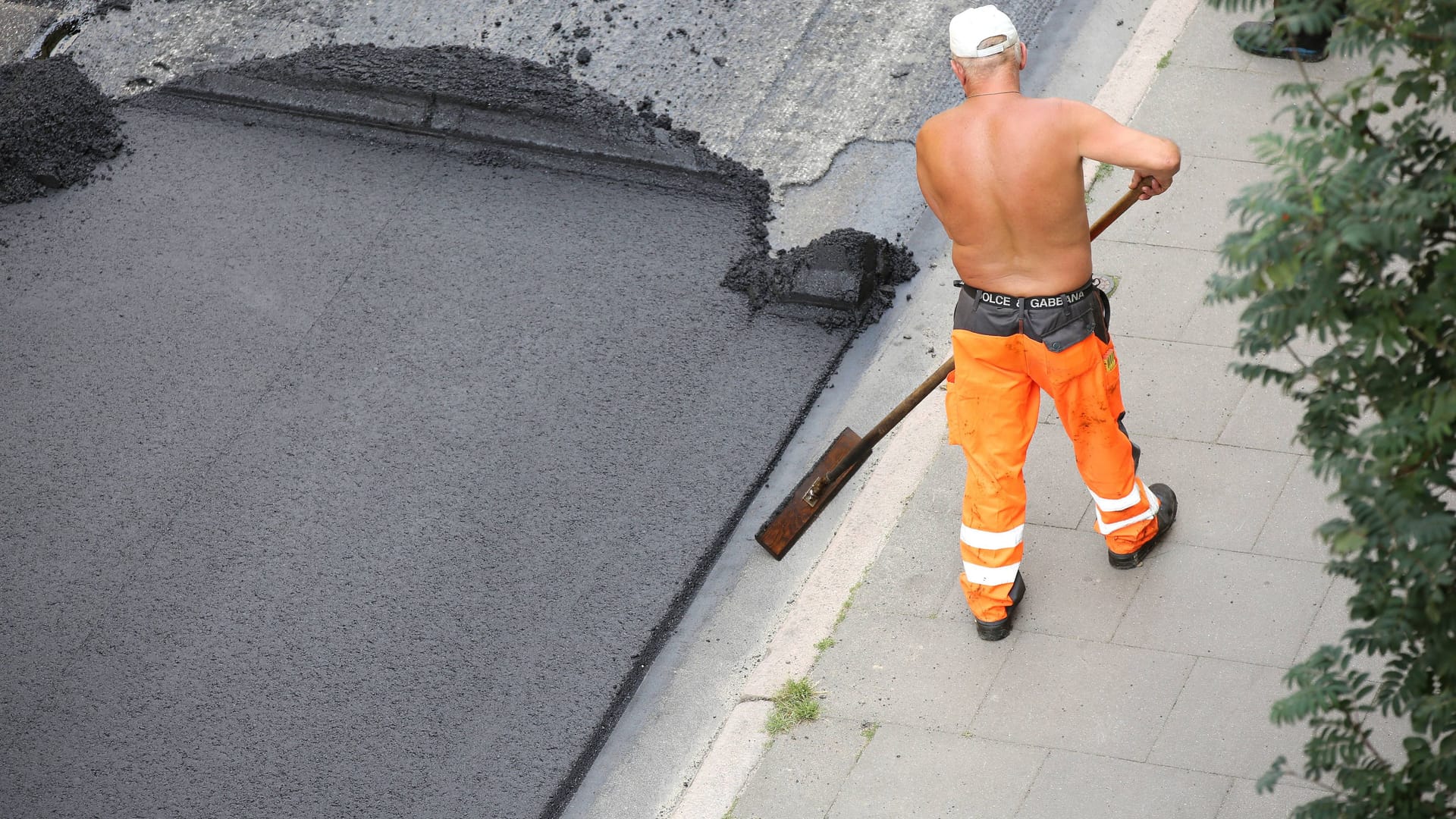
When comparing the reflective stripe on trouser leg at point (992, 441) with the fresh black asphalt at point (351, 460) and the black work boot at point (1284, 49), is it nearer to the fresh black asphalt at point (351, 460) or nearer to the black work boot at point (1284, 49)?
the fresh black asphalt at point (351, 460)

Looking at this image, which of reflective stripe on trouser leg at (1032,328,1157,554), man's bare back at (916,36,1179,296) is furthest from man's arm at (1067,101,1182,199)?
reflective stripe on trouser leg at (1032,328,1157,554)

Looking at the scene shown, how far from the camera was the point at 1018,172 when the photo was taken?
3.86 m

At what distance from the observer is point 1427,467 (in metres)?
2.28

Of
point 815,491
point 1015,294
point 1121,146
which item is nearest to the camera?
point 1121,146

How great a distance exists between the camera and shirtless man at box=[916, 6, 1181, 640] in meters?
3.84

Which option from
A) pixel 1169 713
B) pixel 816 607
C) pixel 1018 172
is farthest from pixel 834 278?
pixel 1169 713

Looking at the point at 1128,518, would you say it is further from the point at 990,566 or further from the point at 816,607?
the point at 816,607

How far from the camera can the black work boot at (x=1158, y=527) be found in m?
4.55

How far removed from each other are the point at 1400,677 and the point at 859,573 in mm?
2517

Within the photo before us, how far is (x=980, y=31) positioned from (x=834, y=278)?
6.36 feet

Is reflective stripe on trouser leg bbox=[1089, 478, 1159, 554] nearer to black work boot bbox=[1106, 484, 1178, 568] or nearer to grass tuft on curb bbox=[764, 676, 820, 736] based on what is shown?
black work boot bbox=[1106, 484, 1178, 568]

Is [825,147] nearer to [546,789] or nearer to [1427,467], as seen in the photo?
[546,789]

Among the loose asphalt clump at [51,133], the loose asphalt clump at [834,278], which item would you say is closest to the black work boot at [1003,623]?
the loose asphalt clump at [834,278]

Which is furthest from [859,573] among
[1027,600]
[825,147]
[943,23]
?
[943,23]
